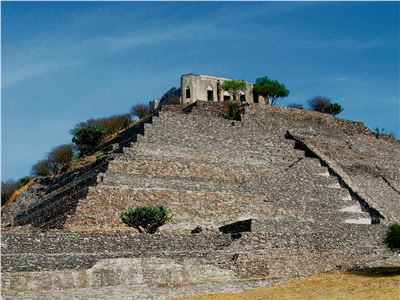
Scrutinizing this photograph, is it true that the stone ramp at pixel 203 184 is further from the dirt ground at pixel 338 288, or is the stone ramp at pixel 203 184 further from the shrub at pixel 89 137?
the shrub at pixel 89 137

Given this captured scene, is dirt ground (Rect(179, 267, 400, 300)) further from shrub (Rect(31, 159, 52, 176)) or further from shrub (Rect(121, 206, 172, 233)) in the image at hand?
shrub (Rect(31, 159, 52, 176))

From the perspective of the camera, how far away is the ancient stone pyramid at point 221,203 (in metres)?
21.5

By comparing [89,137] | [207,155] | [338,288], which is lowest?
[338,288]

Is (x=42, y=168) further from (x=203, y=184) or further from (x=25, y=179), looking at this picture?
(x=203, y=184)

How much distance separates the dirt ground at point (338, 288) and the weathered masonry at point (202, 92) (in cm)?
3096

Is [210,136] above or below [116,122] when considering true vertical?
below

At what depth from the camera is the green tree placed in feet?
180

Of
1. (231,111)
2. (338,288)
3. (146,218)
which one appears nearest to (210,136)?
(231,111)

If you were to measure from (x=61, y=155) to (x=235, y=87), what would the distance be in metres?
14.8

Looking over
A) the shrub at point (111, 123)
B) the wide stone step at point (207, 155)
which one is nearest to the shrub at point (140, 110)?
the shrub at point (111, 123)

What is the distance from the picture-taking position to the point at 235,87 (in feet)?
182

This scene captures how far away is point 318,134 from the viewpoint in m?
45.5

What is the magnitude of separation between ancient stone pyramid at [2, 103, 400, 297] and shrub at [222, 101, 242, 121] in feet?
2.07

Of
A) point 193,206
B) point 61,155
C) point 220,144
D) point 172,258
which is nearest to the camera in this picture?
point 172,258
